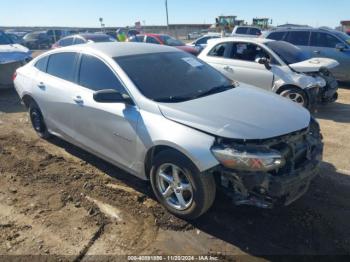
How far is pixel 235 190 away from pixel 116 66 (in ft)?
6.52

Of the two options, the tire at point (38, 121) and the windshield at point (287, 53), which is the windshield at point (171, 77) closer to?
the tire at point (38, 121)

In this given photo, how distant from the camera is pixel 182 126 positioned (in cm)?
325

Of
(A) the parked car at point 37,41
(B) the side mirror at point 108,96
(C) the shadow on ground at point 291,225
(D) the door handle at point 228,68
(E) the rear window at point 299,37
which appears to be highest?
(B) the side mirror at point 108,96

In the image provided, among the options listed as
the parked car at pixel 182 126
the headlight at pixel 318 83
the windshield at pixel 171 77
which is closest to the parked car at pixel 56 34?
the headlight at pixel 318 83

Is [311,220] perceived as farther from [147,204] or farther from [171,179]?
[147,204]

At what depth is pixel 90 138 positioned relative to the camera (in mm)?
4320

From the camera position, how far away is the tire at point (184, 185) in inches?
125

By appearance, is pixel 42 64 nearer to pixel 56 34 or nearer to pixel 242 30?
pixel 242 30

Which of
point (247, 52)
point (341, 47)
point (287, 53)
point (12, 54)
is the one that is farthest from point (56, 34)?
point (287, 53)

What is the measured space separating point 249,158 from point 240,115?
0.58 m

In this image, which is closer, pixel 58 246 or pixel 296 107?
pixel 58 246

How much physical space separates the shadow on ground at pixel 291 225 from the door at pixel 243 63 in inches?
145

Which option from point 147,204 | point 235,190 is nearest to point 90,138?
point 147,204

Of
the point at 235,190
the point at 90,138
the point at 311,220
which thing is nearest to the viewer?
the point at 235,190
